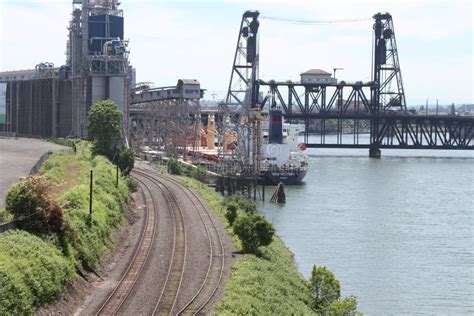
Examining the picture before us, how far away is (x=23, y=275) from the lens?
66.1ft

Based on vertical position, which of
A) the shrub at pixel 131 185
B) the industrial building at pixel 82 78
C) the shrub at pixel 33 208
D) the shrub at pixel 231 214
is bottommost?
the shrub at pixel 231 214

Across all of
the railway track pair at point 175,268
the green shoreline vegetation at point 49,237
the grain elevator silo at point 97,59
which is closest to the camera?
the green shoreline vegetation at point 49,237

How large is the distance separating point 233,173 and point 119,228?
108 feet

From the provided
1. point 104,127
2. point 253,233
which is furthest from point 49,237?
point 104,127

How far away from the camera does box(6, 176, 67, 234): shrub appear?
24.1 m

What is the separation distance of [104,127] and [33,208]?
3215cm

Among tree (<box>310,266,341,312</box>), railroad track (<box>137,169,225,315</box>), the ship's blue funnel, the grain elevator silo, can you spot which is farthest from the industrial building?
tree (<box>310,266,341,312</box>)

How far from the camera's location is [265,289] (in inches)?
952

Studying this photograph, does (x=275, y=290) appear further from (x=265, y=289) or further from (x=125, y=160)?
(x=125, y=160)

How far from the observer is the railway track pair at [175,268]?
21.4m

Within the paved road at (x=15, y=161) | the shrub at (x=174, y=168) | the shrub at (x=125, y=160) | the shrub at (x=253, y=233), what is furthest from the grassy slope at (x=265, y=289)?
the shrub at (x=174, y=168)

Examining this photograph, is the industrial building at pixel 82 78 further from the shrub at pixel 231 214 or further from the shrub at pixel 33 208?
the shrub at pixel 33 208

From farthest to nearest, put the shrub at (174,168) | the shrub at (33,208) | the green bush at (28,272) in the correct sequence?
the shrub at (174,168), the shrub at (33,208), the green bush at (28,272)

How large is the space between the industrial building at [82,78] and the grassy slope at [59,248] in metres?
37.3
